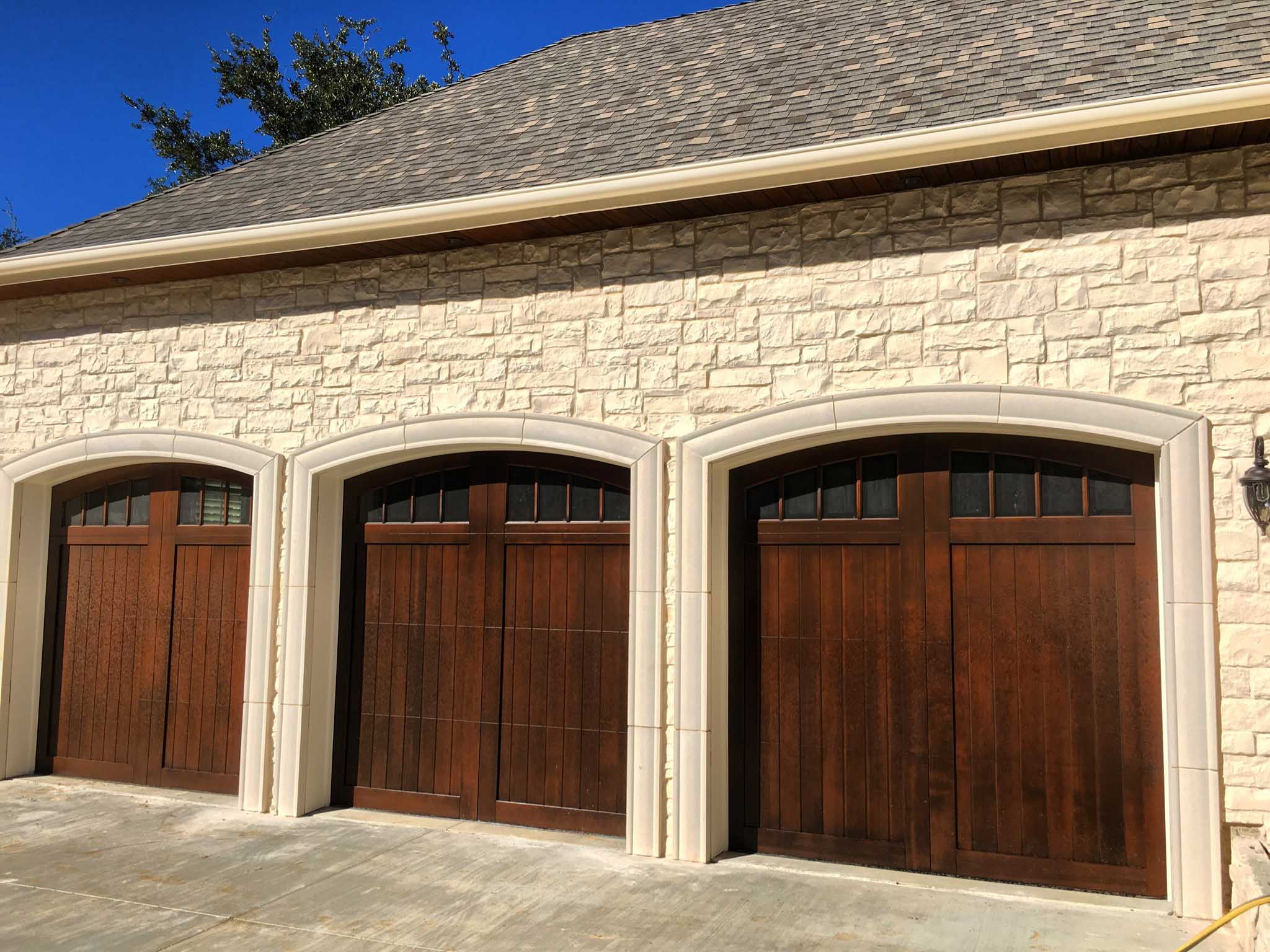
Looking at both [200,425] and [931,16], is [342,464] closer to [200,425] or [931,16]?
[200,425]

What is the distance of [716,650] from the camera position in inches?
248

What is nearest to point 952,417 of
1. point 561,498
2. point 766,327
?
point 766,327

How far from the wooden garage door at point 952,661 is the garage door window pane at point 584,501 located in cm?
106

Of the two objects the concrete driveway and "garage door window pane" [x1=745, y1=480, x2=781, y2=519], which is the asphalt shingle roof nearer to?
"garage door window pane" [x1=745, y1=480, x2=781, y2=519]

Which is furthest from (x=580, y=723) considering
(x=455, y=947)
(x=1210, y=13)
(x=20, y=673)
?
(x=1210, y=13)

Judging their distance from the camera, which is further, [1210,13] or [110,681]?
[110,681]

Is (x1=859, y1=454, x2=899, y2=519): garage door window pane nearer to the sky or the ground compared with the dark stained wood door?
nearer to the sky

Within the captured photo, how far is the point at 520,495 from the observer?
23.7ft

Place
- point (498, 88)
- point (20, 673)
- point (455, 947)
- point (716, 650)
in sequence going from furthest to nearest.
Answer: point (498, 88), point (20, 673), point (716, 650), point (455, 947)

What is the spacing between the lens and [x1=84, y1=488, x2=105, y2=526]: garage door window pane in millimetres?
8680

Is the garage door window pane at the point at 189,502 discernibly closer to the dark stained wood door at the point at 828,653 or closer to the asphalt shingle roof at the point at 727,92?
the asphalt shingle roof at the point at 727,92

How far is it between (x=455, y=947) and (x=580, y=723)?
2188mm

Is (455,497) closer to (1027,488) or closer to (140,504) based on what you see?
(140,504)

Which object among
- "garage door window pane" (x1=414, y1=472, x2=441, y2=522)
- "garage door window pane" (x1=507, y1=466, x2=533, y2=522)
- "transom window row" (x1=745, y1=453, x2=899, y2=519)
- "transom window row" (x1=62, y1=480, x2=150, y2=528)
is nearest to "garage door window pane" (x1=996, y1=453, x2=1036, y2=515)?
"transom window row" (x1=745, y1=453, x2=899, y2=519)
